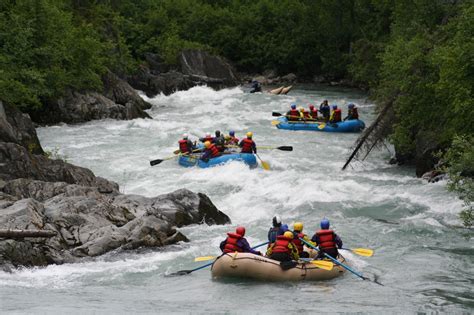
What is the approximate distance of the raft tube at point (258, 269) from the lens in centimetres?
1267

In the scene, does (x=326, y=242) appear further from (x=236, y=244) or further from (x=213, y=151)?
(x=213, y=151)

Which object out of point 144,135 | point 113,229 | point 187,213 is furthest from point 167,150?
point 113,229

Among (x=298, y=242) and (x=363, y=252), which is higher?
(x=298, y=242)

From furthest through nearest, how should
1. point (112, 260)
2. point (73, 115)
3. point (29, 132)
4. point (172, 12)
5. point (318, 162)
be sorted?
point (172, 12)
point (73, 115)
point (318, 162)
point (29, 132)
point (112, 260)

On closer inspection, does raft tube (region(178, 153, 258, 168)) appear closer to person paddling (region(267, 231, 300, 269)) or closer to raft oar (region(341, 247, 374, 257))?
raft oar (region(341, 247, 374, 257))

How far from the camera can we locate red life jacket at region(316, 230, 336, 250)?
527 inches

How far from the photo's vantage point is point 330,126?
95.1ft

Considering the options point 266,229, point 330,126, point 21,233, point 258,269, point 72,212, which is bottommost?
point 266,229

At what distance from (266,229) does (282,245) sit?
354 cm

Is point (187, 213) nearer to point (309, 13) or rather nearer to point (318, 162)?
point (318, 162)

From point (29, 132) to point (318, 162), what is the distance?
28.6 feet

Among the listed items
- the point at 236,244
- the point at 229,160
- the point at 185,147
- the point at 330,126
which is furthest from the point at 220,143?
the point at 236,244

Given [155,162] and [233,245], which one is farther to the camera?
[155,162]

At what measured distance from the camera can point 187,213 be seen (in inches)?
646
